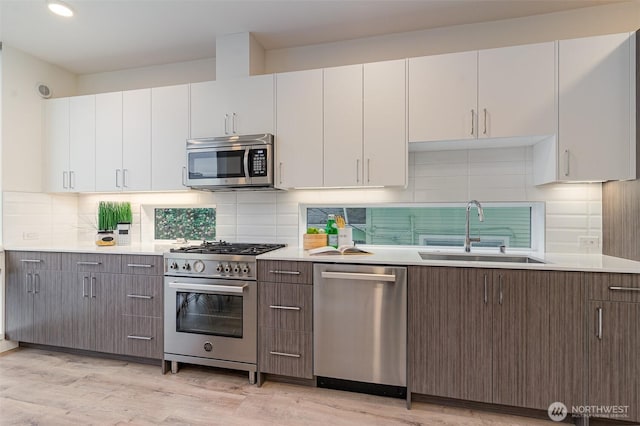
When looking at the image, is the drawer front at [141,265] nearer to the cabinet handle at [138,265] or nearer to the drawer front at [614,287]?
the cabinet handle at [138,265]

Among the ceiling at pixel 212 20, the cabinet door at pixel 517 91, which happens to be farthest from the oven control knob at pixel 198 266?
the cabinet door at pixel 517 91

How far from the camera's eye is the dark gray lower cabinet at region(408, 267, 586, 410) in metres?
1.88

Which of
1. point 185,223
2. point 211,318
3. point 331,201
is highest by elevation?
→ point 331,201

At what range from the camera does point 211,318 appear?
8.01 ft

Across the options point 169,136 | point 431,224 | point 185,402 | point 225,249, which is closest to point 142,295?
point 225,249

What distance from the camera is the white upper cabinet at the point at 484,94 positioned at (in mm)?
2146

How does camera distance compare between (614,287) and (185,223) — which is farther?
(185,223)

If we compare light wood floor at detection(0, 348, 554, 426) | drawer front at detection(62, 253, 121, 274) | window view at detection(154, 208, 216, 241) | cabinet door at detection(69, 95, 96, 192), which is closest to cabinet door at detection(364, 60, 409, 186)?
light wood floor at detection(0, 348, 554, 426)

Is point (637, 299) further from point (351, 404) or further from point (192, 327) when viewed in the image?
point (192, 327)

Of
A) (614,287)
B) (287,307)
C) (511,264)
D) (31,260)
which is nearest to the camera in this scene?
(614,287)

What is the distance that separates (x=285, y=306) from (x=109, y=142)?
2.25 meters

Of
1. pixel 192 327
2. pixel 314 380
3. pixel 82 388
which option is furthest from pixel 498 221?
pixel 82 388

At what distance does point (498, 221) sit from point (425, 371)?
1.35 m

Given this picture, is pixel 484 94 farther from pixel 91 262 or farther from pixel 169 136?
pixel 91 262
